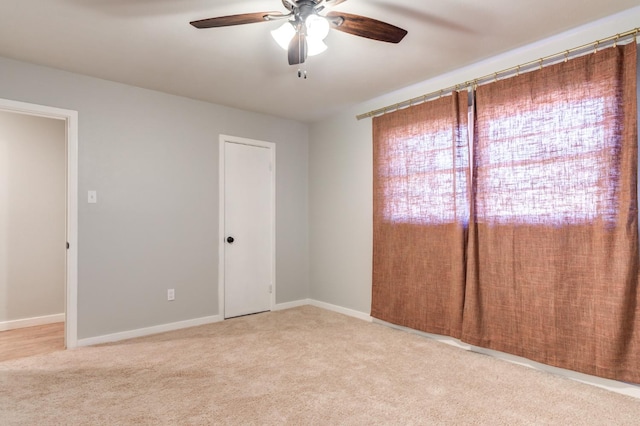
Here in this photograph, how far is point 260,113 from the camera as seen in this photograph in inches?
174

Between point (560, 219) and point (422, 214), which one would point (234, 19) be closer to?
point (422, 214)

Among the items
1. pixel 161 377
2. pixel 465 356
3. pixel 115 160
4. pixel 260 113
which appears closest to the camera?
pixel 161 377

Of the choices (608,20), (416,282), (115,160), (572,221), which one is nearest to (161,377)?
(115,160)

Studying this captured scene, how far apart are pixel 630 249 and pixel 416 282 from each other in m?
1.62

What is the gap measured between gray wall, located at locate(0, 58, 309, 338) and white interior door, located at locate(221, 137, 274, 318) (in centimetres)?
15

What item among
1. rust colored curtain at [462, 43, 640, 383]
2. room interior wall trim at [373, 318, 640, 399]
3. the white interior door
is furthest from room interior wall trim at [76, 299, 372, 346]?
rust colored curtain at [462, 43, 640, 383]

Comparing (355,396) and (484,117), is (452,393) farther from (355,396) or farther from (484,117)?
(484,117)

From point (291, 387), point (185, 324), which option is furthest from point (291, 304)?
point (291, 387)

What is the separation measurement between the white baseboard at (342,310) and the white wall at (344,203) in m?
0.05

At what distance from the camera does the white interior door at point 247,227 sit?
13.7ft

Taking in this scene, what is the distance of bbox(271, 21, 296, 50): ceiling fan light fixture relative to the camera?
213 cm

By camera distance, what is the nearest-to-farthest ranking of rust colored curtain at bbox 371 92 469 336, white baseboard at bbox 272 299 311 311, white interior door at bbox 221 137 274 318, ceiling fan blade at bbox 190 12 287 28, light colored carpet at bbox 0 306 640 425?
ceiling fan blade at bbox 190 12 287 28 → light colored carpet at bbox 0 306 640 425 → rust colored curtain at bbox 371 92 469 336 → white interior door at bbox 221 137 274 318 → white baseboard at bbox 272 299 311 311

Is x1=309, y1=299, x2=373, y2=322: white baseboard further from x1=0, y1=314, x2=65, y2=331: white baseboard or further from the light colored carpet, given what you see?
x1=0, y1=314, x2=65, y2=331: white baseboard

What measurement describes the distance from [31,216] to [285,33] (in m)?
3.74
